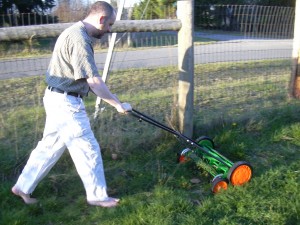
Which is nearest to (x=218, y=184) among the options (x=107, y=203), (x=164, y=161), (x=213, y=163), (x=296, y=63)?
(x=213, y=163)

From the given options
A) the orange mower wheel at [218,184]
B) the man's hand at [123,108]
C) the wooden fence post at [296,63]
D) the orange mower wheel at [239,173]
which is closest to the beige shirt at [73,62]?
the man's hand at [123,108]

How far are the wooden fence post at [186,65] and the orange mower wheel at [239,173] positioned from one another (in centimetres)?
124

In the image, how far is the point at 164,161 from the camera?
5129 millimetres

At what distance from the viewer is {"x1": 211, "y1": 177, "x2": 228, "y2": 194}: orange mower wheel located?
428 cm

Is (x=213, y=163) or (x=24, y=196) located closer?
(x=24, y=196)

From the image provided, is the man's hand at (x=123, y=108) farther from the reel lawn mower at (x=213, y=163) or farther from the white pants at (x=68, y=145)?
the white pants at (x=68, y=145)

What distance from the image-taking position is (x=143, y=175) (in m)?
4.69

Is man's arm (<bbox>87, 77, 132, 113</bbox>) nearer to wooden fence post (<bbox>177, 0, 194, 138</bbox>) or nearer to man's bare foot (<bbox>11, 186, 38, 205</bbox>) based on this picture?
man's bare foot (<bbox>11, 186, 38, 205</bbox>)

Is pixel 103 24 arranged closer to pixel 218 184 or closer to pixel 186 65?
pixel 186 65

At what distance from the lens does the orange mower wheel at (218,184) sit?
14.0ft

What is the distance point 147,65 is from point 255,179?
498 centimetres

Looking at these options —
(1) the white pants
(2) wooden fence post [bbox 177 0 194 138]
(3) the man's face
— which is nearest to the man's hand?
(1) the white pants

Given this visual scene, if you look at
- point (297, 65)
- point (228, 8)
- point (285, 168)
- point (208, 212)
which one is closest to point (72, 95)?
point (208, 212)

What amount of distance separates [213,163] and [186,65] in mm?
1269
